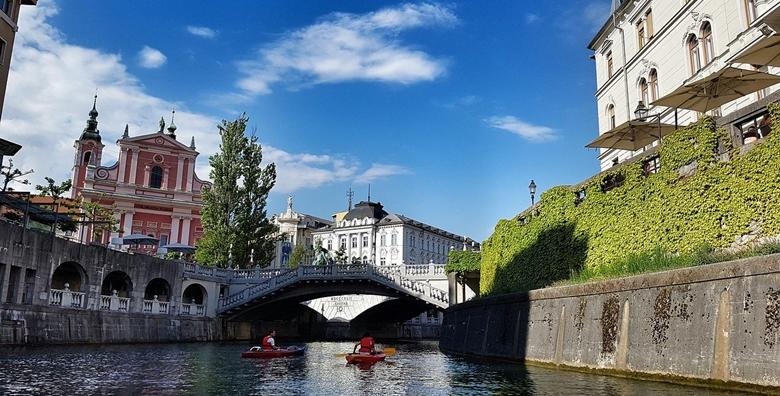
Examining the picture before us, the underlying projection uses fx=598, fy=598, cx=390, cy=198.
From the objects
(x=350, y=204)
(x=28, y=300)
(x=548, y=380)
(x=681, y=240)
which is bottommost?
(x=548, y=380)

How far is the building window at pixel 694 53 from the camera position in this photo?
95.2ft

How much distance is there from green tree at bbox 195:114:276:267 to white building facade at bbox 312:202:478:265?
163 ft

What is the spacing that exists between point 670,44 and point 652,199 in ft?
49.7

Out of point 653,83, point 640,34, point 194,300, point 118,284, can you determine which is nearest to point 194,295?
point 194,300

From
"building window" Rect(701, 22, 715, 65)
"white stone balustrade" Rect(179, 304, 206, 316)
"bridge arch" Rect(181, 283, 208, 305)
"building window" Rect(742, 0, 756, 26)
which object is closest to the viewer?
"building window" Rect(742, 0, 756, 26)

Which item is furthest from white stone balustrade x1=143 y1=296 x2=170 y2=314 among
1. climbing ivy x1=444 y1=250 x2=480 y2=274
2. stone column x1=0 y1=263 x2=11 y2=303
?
climbing ivy x1=444 y1=250 x2=480 y2=274

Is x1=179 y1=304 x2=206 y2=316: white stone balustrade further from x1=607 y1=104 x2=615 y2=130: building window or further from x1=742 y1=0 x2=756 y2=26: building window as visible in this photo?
x1=742 y1=0 x2=756 y2=26: building window

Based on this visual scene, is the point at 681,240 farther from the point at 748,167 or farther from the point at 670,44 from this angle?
the point at 670,44

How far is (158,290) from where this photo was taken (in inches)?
1788

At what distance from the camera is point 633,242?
2058 centimetres

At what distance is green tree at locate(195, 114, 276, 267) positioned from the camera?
52500mm

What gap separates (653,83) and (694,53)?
404cm

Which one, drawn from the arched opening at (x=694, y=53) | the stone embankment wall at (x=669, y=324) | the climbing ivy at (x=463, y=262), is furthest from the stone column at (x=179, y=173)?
the arched opening at (x=694, y=53)

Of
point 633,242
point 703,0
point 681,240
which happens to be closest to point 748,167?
point 681,240
